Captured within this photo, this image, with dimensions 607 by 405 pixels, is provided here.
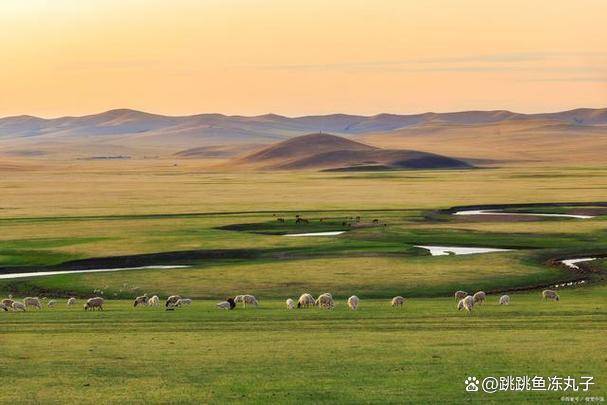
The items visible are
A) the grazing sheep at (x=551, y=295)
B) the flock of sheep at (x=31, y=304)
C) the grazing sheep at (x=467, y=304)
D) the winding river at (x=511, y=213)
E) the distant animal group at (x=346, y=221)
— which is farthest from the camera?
the winding river at (x=511, y=213)

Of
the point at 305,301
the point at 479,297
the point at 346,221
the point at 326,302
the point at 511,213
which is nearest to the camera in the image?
the point at 326,302

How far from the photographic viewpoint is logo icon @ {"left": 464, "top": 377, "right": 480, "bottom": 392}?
68.0 ft

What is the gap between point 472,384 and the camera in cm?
2105

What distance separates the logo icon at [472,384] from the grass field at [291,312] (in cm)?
24

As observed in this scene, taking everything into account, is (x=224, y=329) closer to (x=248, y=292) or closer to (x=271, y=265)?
(x=248, y=292)

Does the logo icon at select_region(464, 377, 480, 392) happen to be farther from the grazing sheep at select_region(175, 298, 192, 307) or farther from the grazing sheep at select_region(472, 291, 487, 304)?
the grazing sheep at select_region(175, 298, 192, 307)

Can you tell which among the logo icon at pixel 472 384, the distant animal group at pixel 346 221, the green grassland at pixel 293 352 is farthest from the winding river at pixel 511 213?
the logo icon at pixel 472 384

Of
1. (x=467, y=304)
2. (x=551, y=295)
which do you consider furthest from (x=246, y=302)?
(x=551, y=295)

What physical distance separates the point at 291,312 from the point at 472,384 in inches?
546

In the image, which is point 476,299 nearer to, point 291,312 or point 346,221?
point 291,312

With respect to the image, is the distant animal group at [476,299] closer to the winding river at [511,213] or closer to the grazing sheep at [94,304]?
the grazing sheep at [94,304]

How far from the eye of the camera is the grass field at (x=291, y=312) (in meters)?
21.9

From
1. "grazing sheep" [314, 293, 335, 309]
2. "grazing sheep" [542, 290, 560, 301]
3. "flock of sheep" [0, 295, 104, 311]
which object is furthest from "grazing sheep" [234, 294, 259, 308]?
"grazing sheep" [542, 290, 560, 301]

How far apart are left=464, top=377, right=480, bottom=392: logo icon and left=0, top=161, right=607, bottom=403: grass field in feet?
0.78
